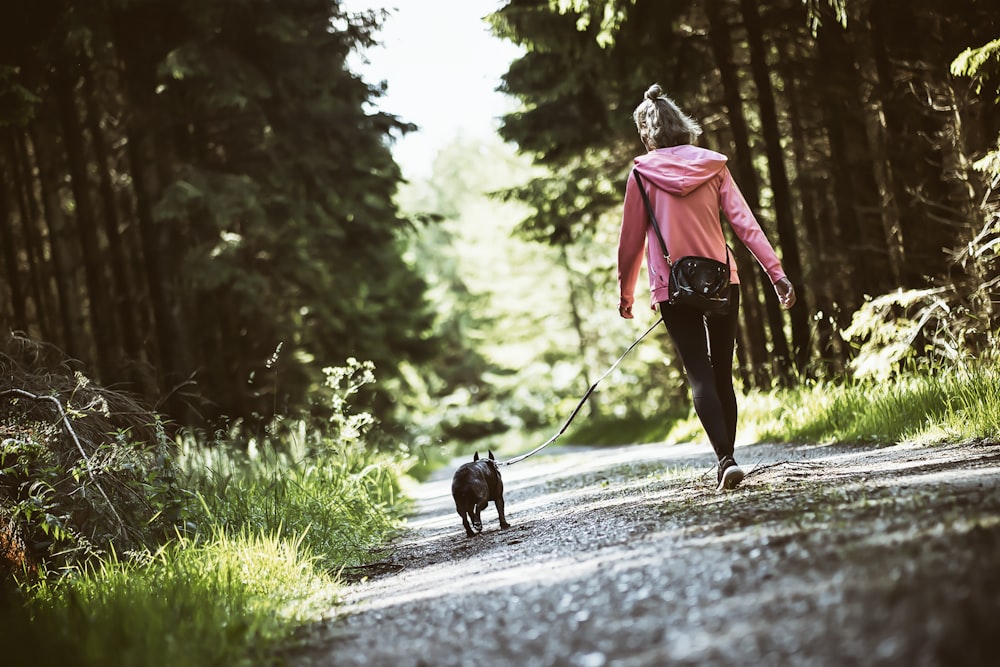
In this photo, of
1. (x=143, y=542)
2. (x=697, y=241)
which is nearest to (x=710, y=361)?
(x=697, y=241)

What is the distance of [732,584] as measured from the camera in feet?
9.86

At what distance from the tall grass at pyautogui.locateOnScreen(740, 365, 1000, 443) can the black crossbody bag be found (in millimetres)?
1865

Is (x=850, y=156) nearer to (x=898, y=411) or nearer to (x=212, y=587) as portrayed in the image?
(x=898, y=411)

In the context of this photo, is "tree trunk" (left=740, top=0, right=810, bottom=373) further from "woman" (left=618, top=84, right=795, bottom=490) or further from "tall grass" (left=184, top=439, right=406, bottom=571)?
"woman" (left=618, top=84, right=795, bottom=490)

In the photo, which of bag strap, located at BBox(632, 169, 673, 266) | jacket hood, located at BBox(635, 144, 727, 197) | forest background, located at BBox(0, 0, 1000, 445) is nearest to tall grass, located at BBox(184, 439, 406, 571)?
→ forest background, located at BBox(0, 0, 1000, 445)

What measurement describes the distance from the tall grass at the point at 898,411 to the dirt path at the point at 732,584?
1.68ft

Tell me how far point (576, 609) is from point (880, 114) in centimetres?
916

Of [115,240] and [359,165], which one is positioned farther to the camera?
[115,240]

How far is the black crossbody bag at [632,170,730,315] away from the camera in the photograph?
5469 millimetres

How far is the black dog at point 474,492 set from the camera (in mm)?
6266

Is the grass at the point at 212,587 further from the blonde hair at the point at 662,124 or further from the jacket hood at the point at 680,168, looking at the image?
the blonde hair at the point at 662,124

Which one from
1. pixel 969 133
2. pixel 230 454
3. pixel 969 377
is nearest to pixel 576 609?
pixel 969 377

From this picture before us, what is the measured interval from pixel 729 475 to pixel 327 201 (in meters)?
11.5

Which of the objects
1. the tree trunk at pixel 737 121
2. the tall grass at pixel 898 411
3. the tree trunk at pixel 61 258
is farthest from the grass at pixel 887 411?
the tree trunk at pixel 61 258
